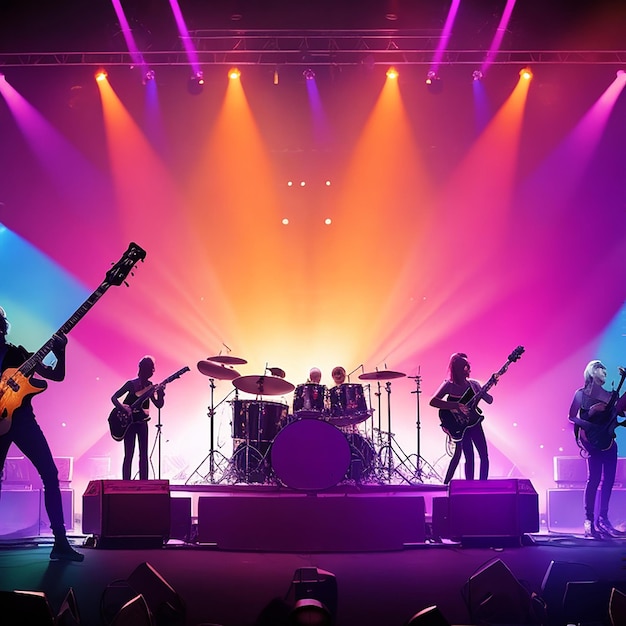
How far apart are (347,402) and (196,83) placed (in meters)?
5.85

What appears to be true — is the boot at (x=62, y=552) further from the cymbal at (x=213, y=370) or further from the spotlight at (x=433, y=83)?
the spotlight at (x=433, y=83)

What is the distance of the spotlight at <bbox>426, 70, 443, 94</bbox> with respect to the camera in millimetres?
11781

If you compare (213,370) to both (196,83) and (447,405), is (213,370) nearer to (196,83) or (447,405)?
(447,405)

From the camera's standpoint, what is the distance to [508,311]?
12.3 metres

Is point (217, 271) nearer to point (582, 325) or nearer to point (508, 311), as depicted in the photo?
point (508, 311)

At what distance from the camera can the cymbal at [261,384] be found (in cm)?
902

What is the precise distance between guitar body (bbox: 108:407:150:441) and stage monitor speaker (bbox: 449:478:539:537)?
3621 millimetres

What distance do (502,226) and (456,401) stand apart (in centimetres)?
508

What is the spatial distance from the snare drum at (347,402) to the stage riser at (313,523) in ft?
8.58

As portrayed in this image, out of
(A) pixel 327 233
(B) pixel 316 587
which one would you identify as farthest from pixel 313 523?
(A) pixel 327 233

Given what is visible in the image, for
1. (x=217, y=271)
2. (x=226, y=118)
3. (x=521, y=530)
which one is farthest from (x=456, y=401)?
(x=226, y=118)

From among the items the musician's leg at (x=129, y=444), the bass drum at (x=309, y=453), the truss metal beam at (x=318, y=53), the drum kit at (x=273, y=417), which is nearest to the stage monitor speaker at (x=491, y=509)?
the bass drum at (x=309, y=453)

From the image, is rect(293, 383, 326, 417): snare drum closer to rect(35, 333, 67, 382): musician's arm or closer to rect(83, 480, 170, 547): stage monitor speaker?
rect(83, 480, 170, 547): stage monitor speaker

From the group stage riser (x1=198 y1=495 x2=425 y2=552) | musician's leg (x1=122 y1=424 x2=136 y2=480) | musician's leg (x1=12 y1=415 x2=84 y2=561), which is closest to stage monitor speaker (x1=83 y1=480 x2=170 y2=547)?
musician's leg (x1=12 y1=415 x2=84 y2=561)
